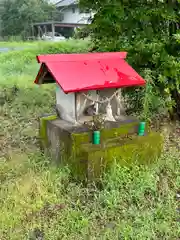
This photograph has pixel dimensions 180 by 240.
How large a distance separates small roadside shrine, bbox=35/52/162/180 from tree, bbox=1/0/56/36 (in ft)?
87.5

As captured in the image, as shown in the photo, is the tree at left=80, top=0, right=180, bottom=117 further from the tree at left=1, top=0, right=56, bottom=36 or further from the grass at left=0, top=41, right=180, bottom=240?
the tree at left=1, top=0, right=56, bottom=36

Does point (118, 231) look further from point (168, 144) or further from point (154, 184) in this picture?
point (168, 144)

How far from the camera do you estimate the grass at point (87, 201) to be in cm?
277

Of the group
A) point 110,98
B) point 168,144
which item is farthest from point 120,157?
point 168,144

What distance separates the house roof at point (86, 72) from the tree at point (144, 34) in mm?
664

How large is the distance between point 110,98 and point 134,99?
122 cm

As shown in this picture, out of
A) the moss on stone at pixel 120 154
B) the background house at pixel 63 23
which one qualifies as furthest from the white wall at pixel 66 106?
the background house at pixel 63 23

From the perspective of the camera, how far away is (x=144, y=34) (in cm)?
455

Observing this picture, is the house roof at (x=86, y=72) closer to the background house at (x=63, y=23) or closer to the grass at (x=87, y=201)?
the grass at (x=87, y=201)

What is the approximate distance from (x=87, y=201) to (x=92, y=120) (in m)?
0.94

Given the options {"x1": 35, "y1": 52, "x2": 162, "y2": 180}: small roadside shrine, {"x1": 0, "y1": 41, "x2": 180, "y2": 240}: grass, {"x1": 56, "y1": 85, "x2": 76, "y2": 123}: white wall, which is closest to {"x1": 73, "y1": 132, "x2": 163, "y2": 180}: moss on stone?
{"x1": 35, "y1": 52, "x2": 162, "y2": 180}: small roadside shrine

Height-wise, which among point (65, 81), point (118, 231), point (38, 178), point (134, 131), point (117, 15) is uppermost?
point (117, 15)

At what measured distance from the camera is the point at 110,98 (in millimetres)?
3746

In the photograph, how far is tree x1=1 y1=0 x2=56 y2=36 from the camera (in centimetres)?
2841
